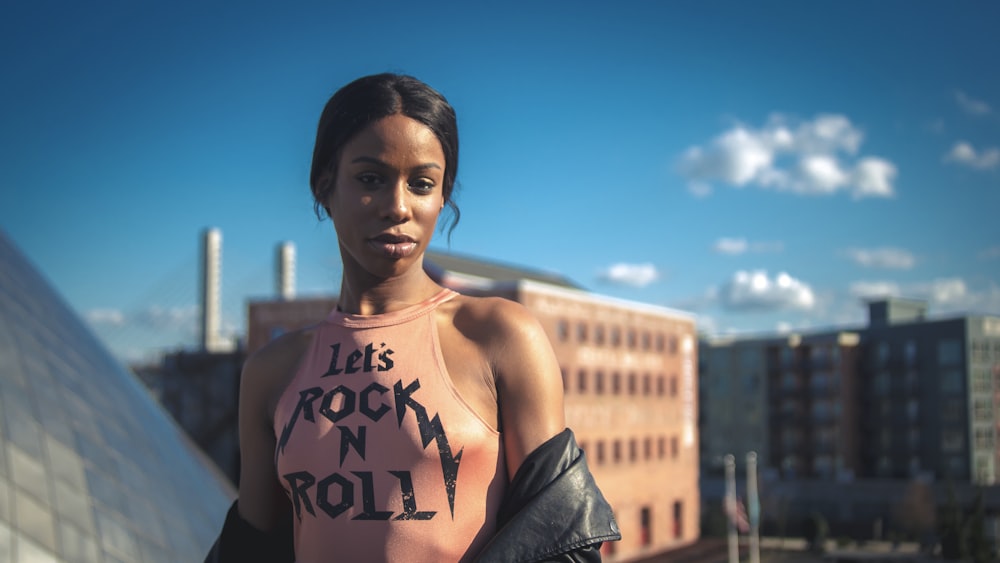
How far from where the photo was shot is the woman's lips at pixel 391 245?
286 centimetres

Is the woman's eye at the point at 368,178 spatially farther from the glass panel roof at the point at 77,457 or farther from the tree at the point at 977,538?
the tree at the point at 977,538

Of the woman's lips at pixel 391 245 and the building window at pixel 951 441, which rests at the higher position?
the woman's lips at pixel 391 245

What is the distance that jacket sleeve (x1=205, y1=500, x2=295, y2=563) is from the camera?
311cm

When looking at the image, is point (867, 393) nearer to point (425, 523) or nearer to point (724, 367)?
point (724, 367)

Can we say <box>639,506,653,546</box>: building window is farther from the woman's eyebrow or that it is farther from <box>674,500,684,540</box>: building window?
the woman's eyebrow

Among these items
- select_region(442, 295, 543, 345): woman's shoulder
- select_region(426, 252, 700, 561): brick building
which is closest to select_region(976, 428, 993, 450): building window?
select_region(426, 252, 700, 561): brick building

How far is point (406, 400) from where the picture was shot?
8.82 ft

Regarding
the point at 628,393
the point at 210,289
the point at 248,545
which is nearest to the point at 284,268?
the point at 210,289

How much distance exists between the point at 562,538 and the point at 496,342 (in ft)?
2.03

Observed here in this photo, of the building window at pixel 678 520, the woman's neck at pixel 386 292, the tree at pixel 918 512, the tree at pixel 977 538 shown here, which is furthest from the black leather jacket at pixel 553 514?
the tree at pixel 918 512

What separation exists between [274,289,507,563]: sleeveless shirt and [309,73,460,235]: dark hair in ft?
1.96

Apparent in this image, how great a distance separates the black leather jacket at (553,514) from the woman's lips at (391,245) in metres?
0.76

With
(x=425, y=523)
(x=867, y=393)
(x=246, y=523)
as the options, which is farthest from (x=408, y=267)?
(x=867, y=393)

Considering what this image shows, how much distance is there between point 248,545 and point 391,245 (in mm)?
1190
